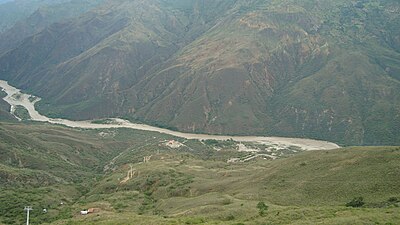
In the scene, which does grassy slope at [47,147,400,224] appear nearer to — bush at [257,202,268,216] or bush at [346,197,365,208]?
bush at [257,202,268,216]

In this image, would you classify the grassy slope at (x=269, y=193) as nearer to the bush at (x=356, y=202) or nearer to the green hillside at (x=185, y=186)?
the green hillside at (x=185, y=186)

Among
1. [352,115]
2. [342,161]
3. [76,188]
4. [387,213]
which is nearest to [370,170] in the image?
[342,161]

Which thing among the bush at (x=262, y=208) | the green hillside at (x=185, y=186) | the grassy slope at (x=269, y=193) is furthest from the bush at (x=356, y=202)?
the bush at (x=262, y=208)

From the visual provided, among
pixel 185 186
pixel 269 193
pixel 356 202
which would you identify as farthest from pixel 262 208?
pixel 185 186

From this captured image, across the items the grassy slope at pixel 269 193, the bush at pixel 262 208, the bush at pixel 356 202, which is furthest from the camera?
the bush at pixel 262 208

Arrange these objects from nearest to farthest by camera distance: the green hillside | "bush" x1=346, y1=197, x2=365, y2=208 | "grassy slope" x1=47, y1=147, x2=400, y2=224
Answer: "grassy slope" x1=47, y1=147, x2=400, y2=224 < "bush" x1=346, y1=197, x2=365, y2=208 < the green hillside

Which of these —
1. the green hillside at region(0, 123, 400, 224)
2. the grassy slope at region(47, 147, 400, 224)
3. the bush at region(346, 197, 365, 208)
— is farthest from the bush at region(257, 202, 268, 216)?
the bush at region(346, 197, 365, 208)

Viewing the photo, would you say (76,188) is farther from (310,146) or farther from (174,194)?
(310,146)

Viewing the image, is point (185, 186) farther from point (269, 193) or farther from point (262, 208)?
point (262, 208)

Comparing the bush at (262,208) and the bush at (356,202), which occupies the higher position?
the bush at (356,202)
